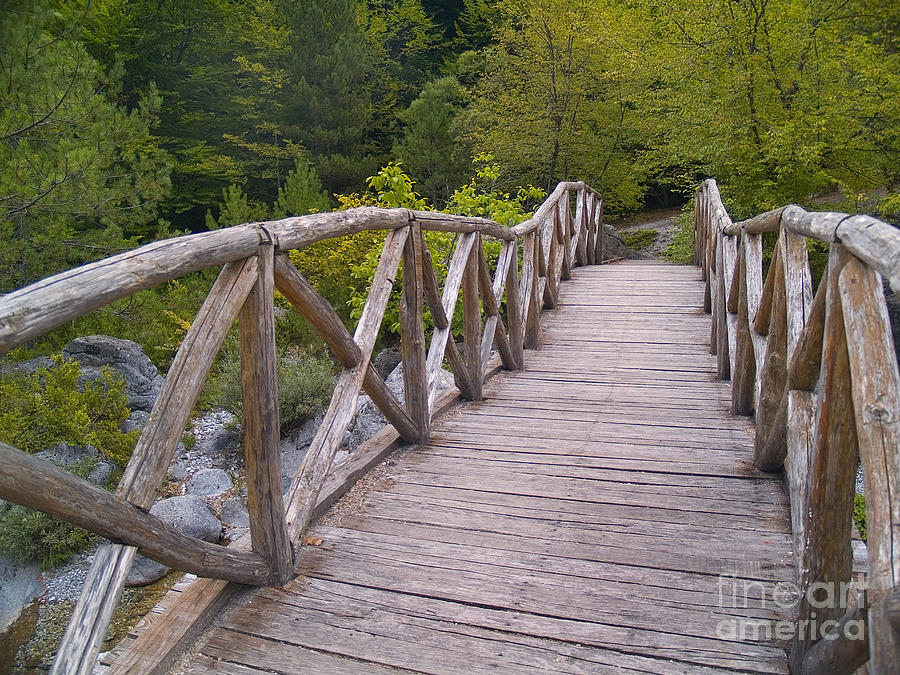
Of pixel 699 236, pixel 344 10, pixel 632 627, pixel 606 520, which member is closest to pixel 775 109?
pixel 699 236

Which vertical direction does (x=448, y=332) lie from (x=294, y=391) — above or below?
above

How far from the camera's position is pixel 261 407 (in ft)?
6.70

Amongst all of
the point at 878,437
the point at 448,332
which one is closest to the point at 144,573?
the point at 448,332

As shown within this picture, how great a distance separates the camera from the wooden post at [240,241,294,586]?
6.67 ft

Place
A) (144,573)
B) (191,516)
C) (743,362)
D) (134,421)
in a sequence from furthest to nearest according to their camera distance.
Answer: (134,421) → (191,516) → (144,573) → (743,362)

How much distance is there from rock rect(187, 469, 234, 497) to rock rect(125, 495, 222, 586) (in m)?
0.69

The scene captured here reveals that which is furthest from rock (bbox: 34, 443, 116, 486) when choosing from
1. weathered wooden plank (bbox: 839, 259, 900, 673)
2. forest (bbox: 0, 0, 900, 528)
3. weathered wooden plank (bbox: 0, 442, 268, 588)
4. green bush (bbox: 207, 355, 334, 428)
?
weathered wooden plank (bbox: 839, 259, 900, 673)

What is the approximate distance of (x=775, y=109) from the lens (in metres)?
8.97

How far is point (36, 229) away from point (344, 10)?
13.4m

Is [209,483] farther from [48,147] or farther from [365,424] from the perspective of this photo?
[48,147]

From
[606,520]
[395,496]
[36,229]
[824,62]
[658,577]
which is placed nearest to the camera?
[658,577]

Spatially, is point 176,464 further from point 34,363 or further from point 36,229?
point 36,229

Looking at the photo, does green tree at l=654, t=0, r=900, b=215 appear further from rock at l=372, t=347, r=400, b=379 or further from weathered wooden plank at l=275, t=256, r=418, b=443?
weathered wooden plank at l=275, t=256, r=418, b=443

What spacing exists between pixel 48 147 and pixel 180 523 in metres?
4.69
